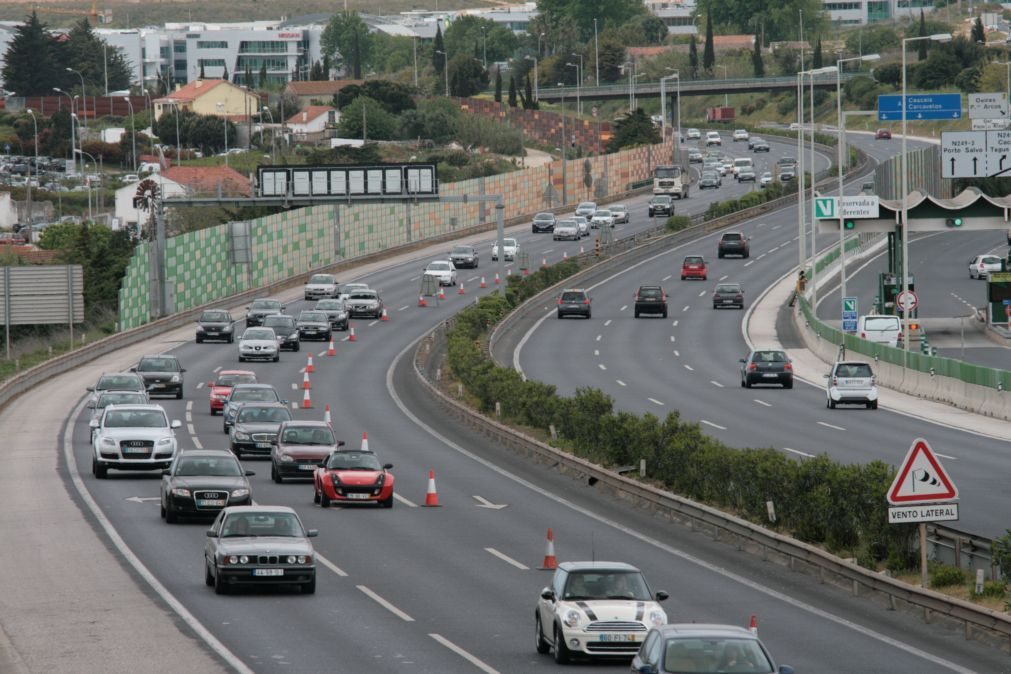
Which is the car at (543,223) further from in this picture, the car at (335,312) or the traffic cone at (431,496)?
the traffic cone at (431,496)

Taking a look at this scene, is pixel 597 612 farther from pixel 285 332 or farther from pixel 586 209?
pixel 586 209

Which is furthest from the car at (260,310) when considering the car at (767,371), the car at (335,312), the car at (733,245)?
the car at (733,245)

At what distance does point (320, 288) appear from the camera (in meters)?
88.8

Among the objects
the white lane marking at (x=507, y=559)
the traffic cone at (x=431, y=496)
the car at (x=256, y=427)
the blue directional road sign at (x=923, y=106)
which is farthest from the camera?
the blue directional road sign at (x=923, y=106)

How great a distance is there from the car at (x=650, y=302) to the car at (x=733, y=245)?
23.0 m

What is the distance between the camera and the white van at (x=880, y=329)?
214 feet

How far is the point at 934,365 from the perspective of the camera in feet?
177

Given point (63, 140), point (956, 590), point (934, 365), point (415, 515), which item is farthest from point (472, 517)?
point (63, 140)

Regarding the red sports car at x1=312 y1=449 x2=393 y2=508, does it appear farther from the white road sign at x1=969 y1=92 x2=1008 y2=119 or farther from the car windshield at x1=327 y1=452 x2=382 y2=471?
the white road sign at x1=969 y1=92 x2=1008 y2=119

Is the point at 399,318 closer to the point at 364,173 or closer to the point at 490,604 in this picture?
the point at 364,173

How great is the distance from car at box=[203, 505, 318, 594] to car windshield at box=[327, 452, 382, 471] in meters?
9.44

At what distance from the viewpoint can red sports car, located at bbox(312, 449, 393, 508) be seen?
A: 33812 millimetres

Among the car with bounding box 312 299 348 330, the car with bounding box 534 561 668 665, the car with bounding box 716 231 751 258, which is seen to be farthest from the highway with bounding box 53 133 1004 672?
the car with bounding box 716 231 751 258

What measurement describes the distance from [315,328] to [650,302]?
16359 mm
